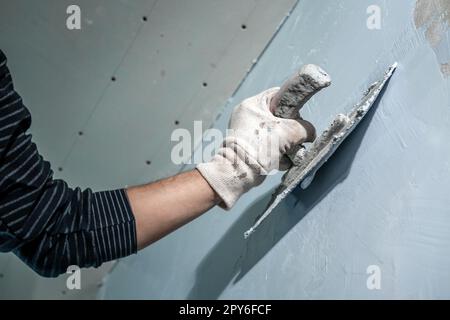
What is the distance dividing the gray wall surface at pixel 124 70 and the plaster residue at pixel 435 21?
1.83 feet

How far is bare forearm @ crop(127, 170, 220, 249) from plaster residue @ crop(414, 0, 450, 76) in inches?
18.1

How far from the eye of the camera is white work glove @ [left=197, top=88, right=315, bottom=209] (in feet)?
2.84

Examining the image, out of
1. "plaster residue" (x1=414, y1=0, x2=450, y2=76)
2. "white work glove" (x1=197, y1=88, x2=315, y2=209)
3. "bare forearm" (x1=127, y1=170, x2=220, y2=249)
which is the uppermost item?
"plaster residue" (x1=414, y1=0, x2=450, y2=76)

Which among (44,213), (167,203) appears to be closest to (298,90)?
(167,203)

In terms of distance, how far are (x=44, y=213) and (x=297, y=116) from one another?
0.51 metres

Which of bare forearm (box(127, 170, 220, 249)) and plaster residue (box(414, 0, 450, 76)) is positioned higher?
plaster residue (box(414, 0, 450, 76))

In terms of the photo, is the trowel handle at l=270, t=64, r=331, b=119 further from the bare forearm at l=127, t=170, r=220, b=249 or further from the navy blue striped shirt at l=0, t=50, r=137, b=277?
the navy blue striped shirt at l=0, t=50, r=137, b=277

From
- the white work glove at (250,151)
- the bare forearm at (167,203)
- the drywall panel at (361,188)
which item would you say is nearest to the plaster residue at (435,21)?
the drywall panel at (361,188)

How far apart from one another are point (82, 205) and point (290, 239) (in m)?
0.44

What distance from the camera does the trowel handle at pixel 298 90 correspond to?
801mm

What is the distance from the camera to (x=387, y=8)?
857 millimetres

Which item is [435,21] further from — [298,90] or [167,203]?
[167,203]

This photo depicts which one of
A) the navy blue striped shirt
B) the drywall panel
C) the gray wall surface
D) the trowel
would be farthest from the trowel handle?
the gray wall surface

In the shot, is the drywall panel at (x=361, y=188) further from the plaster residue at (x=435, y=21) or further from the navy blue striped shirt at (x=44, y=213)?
the navy blue striped shirt at (x=44, y=213)
